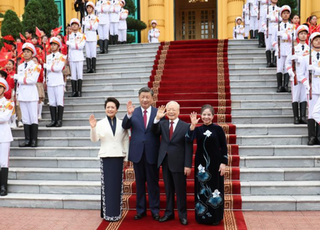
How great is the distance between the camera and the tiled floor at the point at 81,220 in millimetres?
4586

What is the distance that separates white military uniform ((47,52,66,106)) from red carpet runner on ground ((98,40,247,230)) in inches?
79.5

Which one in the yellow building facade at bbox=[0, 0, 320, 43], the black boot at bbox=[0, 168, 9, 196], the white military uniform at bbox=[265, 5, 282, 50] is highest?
the yellow building facade at bbox=[0, 0, 320, 43]

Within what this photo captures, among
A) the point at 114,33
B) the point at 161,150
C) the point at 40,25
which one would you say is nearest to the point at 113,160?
the point at 161,150

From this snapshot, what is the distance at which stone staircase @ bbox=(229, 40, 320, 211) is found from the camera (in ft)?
17.4

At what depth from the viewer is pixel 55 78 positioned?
7.36 metres

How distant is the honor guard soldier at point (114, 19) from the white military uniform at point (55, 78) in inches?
166

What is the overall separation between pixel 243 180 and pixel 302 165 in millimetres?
1044

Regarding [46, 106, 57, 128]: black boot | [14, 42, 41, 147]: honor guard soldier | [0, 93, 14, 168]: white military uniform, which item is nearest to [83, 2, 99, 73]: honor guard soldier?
[46, 106, 57, 128]: black boot

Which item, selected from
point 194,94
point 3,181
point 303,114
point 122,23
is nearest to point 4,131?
point 3,181

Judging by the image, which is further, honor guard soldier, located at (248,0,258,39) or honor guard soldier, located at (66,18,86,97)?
honor guard soldier, located at (248,0,258,39)

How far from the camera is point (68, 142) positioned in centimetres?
689

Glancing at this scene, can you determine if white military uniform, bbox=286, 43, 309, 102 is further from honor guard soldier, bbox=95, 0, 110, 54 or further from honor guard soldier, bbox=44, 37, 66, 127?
honor guard soldier, bbox=95, 0, 110, 54

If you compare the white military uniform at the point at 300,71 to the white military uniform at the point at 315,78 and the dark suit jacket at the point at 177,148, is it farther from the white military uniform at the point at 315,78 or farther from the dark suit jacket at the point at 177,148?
the dark suit jacket at the point at 177,148

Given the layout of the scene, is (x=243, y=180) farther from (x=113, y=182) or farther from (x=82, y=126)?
(x=82, y=126)
